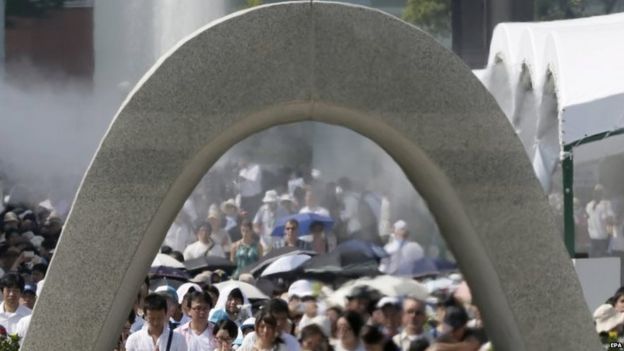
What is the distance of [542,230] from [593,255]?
39.1ft

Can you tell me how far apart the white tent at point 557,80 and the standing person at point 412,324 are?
22.8 feet

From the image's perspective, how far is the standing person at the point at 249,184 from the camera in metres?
23.2

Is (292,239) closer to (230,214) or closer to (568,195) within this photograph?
(568,195)

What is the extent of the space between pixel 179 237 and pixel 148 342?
960cm

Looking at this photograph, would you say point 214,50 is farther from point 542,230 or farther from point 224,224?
point 224,224

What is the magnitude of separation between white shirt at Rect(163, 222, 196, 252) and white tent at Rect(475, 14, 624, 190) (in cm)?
396

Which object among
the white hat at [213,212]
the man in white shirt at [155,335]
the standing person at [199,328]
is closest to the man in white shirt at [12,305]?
the standing person at [199,328]

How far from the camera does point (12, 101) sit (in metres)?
32.4

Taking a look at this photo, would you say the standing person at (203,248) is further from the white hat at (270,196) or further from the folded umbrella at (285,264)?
the white hat at (270,196)

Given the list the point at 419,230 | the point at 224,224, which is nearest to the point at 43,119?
the point at 224,224

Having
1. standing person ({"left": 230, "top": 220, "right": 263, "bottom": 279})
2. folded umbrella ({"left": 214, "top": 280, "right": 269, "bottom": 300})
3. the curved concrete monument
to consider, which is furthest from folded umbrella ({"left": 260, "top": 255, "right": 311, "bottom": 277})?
the curved concrete monument

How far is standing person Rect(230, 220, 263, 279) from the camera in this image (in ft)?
56.9

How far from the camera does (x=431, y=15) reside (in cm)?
3788

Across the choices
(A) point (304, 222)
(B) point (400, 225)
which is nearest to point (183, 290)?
(B) point (400, 225)
